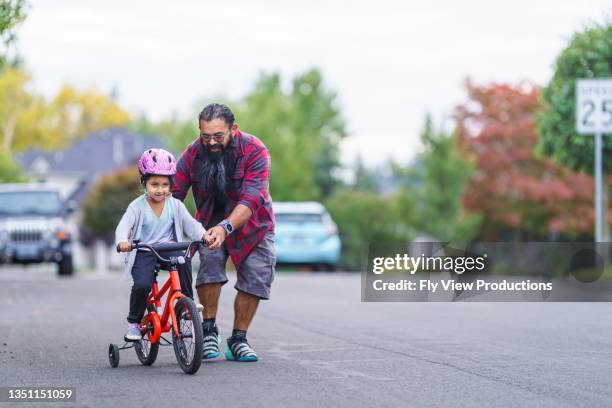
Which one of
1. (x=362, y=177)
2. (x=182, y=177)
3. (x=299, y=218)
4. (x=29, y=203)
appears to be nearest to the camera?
(x=182, y=177)

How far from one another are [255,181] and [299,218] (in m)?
17.5

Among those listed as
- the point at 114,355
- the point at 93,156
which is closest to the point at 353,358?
the point at 114,355

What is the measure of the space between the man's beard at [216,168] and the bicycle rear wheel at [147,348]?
996 mm

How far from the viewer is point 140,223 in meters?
8.68

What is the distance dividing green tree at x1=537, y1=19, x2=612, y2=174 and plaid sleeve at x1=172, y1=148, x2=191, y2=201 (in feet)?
43.3

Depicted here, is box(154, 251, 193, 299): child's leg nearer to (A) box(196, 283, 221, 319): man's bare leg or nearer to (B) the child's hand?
(A) box(196, 283, 221, 319): man's bare leg

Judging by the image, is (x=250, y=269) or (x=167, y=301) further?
(x=250, y=269)

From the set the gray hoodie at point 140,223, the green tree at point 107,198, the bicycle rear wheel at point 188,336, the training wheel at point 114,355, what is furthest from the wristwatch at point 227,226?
the green tree at point 107,198

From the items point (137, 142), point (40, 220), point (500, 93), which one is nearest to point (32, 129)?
point (137, 142)

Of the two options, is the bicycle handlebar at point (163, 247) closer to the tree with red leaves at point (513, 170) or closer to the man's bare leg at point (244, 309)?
the man's bare leg at point (244, 309)

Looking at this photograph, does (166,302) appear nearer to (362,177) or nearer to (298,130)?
(298,130)

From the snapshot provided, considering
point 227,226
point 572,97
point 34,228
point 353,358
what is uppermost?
point 572,97

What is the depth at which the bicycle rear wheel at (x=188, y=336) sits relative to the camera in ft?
26.6

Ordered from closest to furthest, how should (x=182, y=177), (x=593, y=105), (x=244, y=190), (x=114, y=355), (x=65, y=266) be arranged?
(x=114, y=355), (x=244, y=190), (x=182, y=177), (x=593, y=105), (x=65, y=266)
